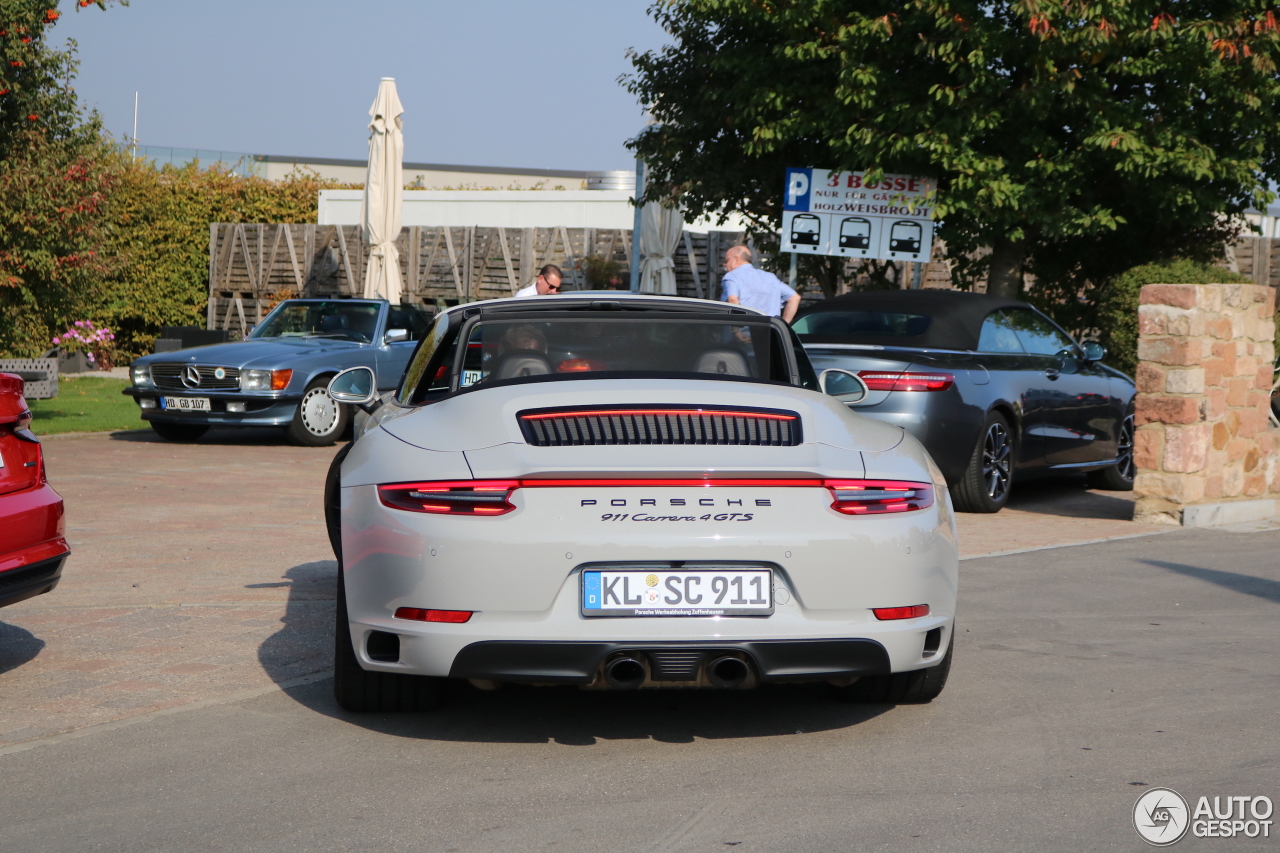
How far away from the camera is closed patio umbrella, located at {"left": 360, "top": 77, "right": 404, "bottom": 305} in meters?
20.0

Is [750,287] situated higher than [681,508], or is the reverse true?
[750,287]

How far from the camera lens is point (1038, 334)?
1120 centimetres

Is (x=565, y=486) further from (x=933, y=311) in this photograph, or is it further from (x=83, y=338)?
(x=83, y=338)

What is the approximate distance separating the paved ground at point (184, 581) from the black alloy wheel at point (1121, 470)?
0.78 feet

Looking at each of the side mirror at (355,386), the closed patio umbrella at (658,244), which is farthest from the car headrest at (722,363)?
the closed patio umbrella at (658,244)

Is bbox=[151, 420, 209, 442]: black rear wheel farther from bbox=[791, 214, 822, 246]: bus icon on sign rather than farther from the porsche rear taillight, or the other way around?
the porsche rear taillight

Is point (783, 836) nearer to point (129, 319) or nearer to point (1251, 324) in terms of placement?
point (1251, 324)

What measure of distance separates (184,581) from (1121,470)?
8.20 meters

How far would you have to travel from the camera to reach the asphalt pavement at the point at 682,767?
3613mm

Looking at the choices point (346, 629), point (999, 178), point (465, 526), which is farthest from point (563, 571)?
point (999, 178)

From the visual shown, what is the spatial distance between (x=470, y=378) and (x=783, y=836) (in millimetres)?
2147

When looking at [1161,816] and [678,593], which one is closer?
[1161,816]

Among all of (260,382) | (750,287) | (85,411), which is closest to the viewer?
(750,287)

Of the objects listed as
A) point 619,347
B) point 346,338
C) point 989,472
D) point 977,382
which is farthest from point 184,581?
point 346,338
